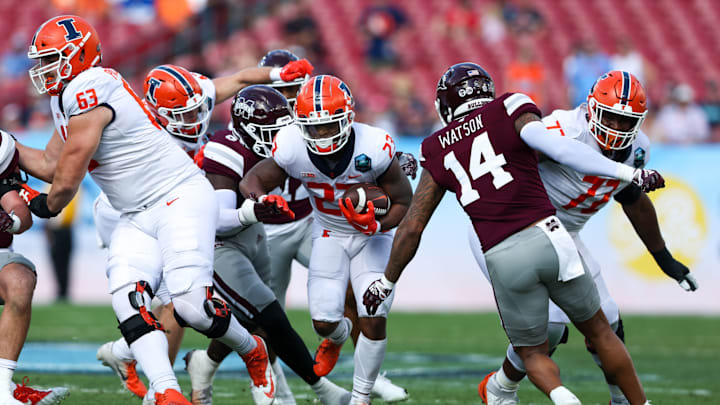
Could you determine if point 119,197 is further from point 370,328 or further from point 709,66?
point 709,66

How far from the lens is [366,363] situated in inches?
202

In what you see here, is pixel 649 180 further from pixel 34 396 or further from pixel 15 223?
pixel 34 396

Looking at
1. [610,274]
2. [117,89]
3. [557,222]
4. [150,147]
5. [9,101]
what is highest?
[117,89]

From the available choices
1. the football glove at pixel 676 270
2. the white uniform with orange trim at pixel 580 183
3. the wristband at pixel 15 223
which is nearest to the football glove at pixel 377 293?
the white uniform with orange trim at pixel 580 183

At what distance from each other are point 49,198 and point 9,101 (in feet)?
33.4

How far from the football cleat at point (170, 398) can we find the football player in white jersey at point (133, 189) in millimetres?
16

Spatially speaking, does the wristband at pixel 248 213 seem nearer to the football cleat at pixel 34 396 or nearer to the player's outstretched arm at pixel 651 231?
the football cleat at pixel 34 396

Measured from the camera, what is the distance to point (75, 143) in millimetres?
4598

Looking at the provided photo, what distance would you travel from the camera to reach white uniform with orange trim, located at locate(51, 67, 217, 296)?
4.70 m

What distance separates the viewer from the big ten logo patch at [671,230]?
10.9 meters

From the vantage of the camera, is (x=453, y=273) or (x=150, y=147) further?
(x=453, y=273)

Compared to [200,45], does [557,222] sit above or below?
above

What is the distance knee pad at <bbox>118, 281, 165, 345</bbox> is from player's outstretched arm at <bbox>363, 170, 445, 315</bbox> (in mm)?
1042

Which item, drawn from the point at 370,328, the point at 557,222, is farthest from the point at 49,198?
the point at 557,222
